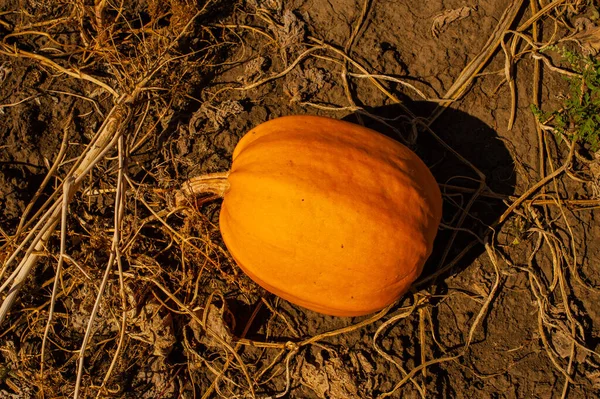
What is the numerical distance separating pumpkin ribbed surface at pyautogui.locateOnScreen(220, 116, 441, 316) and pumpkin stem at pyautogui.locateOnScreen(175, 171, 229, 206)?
13cm

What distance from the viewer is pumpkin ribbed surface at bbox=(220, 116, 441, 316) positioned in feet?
7.96

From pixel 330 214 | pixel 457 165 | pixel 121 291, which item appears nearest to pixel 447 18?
pixel 457 165

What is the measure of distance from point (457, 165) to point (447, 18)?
3.23ft

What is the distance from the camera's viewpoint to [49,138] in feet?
11.2

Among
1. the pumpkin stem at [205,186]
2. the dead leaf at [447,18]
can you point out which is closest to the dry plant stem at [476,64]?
the dead leaf at [447,18]

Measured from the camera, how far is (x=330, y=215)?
2412 millimetres

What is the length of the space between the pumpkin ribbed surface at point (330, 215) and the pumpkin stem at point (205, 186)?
0.42 feet

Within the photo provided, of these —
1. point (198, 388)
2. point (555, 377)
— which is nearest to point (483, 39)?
point (555, 377)

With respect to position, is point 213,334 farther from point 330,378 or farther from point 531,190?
point 531,190

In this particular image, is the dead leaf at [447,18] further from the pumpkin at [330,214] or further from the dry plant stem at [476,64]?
the pumpkin at [330,214]

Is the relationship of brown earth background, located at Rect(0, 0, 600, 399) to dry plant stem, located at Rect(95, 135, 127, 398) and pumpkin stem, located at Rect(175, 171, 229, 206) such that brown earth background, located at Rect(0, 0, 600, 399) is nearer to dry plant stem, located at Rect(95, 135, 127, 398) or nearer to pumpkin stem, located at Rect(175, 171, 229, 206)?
dry plant stem, located at Rect(95, 135, 127, 398)

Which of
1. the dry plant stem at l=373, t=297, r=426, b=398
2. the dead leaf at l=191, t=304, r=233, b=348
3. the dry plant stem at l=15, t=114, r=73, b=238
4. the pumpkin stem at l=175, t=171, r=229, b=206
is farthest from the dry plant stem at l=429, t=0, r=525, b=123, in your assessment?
the dry plant stem at l=15, t=114, r=73, b=238

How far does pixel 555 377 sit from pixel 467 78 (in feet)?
6.41

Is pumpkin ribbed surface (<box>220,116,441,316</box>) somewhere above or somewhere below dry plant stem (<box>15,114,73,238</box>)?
above
